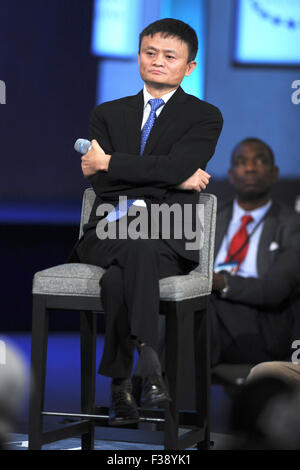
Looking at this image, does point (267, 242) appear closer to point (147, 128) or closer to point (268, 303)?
point (268, 303)

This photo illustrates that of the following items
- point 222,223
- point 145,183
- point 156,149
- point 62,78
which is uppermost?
point 62,78

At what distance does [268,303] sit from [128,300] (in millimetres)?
Result: 1919

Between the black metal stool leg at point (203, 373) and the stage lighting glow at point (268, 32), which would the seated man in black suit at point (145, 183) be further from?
the stage lighting glow at point (268, 32)

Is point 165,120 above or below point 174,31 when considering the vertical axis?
below

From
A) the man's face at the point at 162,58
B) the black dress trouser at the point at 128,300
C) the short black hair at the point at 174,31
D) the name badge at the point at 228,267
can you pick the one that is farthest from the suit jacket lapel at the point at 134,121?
the name badge at the point at 228,267

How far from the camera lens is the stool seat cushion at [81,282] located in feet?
8.83

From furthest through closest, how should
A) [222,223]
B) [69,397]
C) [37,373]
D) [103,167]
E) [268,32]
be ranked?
[268,32] → [222,223] → [69,397] → [103,167] → [37,373]

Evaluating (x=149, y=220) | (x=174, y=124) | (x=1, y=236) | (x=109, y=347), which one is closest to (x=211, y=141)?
(x=174, y=124)

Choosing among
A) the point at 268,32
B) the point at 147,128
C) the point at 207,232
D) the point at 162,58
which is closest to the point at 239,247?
the point at 268,32

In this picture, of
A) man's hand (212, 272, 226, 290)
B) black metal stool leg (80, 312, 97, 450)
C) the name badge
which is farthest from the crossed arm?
the name badge

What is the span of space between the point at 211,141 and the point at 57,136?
3.50 meters

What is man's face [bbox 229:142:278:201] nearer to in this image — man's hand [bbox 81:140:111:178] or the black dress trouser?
man's hand [bbox 81:140:111:178]

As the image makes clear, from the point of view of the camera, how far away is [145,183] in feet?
9.30

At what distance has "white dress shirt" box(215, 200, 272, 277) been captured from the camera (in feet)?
15.4
